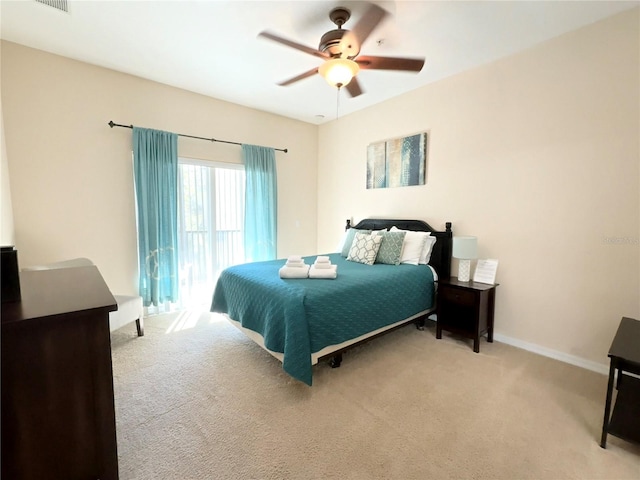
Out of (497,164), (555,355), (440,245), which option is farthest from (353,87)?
(555,355)

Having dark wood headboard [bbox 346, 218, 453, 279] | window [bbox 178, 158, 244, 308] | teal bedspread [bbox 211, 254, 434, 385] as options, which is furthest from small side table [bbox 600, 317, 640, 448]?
window [bbox 178, 158, 244, 308]

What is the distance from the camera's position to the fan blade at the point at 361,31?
1812 mm

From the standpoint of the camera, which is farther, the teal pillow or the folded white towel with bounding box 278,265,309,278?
the teal pillow

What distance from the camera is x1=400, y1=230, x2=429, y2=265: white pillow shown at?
10.7 ft

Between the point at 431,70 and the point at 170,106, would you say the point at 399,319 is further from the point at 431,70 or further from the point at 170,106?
the point at 170,106

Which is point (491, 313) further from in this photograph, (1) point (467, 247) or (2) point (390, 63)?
(2) point (390, 63)

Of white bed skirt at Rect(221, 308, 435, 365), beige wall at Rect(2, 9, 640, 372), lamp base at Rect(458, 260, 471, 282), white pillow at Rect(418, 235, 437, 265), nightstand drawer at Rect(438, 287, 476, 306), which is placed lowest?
white bed skirt at Rect(221, 308, 435, 365)

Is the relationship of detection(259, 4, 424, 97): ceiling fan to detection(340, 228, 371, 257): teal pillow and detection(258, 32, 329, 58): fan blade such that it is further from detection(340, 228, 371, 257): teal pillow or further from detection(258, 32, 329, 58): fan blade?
detection(340, 228, 371, 257): teal pillow

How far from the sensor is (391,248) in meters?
3.28

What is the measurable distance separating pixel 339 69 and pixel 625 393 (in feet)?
9.09

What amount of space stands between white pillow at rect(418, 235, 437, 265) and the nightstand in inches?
13.5

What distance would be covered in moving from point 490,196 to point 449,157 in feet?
2.19

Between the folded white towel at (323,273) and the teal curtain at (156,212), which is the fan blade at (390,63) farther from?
the teal curtain at (156,212)

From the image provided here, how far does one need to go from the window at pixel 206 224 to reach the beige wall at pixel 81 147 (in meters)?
0.30
